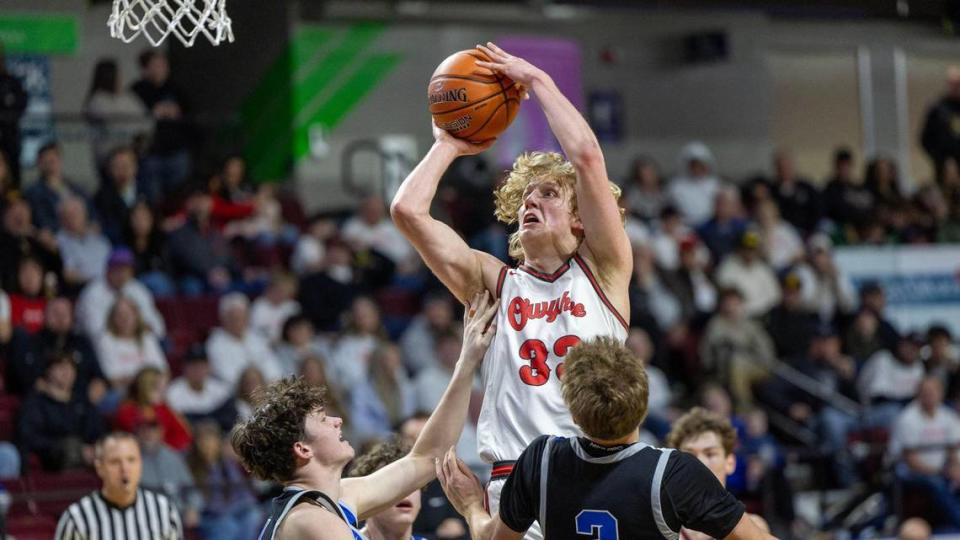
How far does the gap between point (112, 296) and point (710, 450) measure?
20.0 ft

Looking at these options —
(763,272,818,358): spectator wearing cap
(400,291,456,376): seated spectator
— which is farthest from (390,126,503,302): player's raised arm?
(763,272,818,358): spectator wearing cap

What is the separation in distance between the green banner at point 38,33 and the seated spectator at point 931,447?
792 centimetres

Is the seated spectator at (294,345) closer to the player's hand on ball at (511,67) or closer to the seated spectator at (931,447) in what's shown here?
the seated spectator at (931,447)

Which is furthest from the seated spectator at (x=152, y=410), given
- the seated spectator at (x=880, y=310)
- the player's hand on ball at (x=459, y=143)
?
the seated spectator at (x=880, y=310)

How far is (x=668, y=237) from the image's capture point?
13.6 metres

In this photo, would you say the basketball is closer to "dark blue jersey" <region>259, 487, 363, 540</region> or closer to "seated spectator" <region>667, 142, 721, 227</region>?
"dark blue jersey" <region>259, 487, 363, 540</region>

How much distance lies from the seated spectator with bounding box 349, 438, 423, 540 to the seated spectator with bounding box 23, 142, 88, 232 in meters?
6.42

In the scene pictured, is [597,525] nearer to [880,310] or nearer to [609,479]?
[609,479]

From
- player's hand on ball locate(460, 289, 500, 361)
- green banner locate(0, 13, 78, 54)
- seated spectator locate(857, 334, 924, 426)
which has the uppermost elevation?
green banner locate(0, 13, 78, 54)

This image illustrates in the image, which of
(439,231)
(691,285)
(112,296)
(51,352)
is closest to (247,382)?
(112,296)

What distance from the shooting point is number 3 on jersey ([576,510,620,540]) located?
3.81m

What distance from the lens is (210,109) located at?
46.1 ft

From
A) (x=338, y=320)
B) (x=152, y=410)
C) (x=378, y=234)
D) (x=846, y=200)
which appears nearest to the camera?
(x=152, y=410)

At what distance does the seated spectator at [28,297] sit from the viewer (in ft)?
33.4
